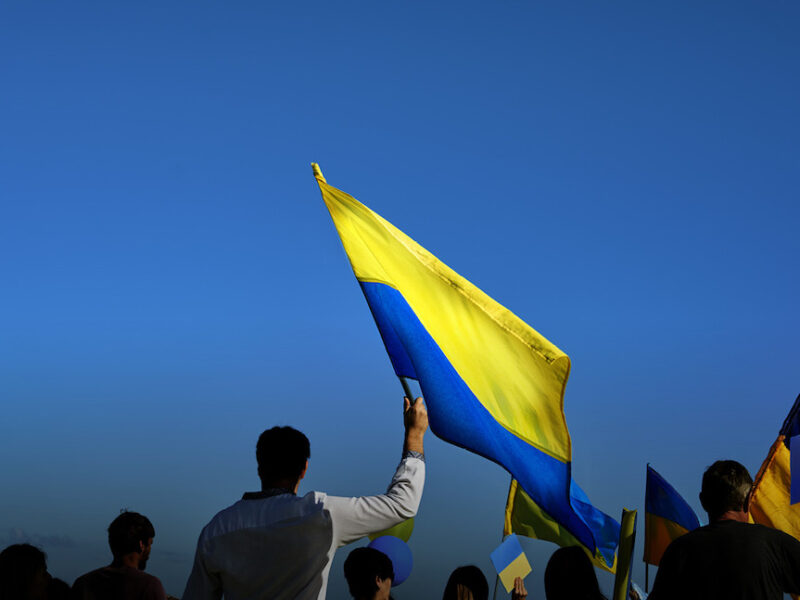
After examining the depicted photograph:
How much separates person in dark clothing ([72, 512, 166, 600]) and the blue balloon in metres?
1.84

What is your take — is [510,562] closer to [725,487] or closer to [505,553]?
[505,553]

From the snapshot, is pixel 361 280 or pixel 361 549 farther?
pixel 361 280

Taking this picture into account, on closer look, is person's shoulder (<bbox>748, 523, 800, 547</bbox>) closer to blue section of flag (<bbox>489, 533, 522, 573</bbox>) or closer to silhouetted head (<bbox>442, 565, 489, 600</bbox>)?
silhouetted head (<bbox>442, 565, 489, 600</bbox>)

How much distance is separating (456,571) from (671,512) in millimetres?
5209

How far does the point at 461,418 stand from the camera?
19.4 ft

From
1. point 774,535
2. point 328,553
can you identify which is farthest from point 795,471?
point 328,553

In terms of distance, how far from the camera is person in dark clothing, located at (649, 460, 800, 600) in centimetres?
437

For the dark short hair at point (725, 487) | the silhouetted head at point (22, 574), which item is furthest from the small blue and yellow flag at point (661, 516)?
the silhouetted head at point (22, 574)

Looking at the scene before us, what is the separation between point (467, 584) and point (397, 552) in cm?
94

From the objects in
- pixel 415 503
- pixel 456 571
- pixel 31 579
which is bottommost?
pixel 31 579

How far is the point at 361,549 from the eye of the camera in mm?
5102

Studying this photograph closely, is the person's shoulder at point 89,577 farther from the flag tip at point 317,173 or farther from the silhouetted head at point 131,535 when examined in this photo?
the flag tip at point 317,173

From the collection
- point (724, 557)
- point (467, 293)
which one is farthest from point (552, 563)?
point (467, 293)

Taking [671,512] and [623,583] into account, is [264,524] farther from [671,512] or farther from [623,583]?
[671,512]
